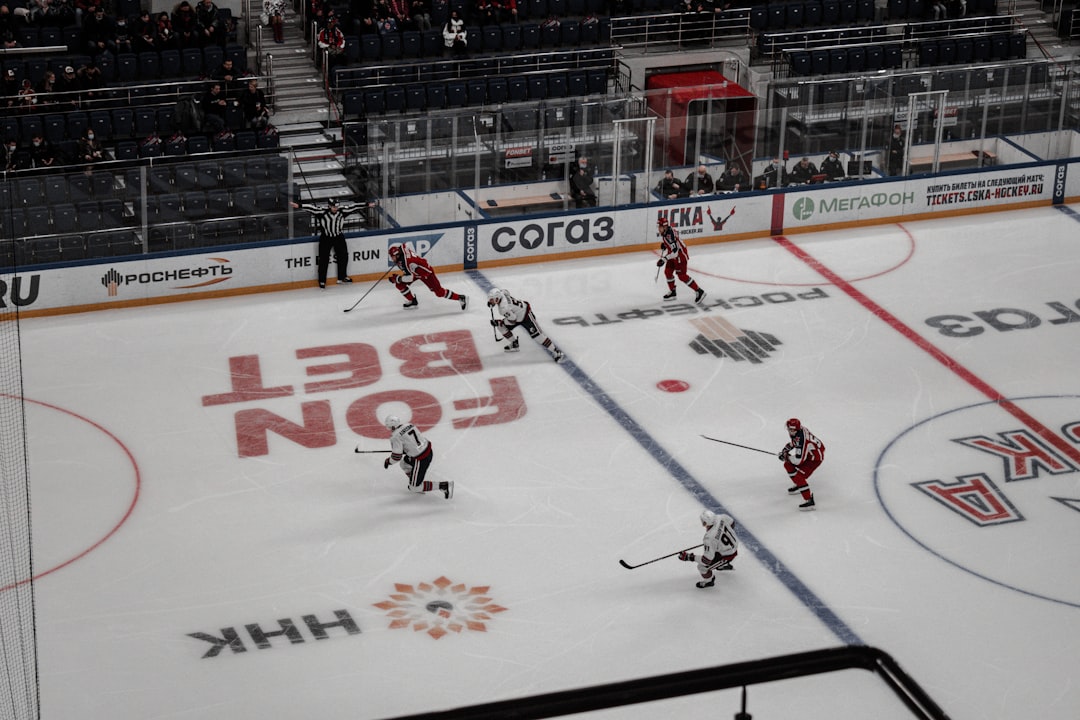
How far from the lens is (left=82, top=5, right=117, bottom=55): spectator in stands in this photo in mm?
21328

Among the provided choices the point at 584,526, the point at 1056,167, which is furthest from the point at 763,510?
the point at 1056,167

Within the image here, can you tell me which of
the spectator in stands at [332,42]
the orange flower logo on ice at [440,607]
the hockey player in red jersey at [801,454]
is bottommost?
the orange flower logo on ice at [440,607]

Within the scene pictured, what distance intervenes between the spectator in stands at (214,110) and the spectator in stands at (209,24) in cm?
142

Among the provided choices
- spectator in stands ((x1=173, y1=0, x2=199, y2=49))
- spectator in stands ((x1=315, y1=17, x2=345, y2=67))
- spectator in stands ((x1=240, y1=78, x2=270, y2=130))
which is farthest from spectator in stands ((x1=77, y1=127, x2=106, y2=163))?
spectator in stands ((x1=315, y1=17, x2=345, y2=67))

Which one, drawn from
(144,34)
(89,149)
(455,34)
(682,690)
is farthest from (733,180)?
(682,690)

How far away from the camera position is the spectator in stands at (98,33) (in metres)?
21.3

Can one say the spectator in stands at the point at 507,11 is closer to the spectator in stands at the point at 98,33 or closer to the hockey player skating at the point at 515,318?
the spectator in stands at the point at 98,33

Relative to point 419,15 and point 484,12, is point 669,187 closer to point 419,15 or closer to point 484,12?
point 484,12

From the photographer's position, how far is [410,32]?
2331cm

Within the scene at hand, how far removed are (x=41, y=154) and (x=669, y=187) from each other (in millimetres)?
8401

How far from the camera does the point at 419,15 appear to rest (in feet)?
77.6

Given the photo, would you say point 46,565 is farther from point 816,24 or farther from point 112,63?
point 816,24

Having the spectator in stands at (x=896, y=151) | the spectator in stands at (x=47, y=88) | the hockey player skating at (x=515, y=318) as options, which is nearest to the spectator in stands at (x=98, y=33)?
the spectator in stands at (x=47, y=88)

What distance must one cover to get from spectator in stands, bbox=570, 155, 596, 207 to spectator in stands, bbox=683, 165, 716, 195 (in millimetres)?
1423
